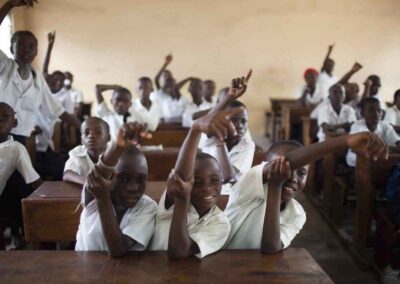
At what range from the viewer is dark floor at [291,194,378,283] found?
108 inches

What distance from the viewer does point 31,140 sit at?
3.23m

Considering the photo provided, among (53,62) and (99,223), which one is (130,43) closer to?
(53,62)

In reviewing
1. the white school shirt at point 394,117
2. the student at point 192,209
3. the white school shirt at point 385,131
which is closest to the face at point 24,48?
the student at point 192,209

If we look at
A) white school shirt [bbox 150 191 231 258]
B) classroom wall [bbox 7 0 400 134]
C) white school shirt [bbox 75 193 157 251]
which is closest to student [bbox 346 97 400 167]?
white school shirt [bbox 150 191 231 258]

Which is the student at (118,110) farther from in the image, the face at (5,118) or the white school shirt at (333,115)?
the white school shirt at (333,115)

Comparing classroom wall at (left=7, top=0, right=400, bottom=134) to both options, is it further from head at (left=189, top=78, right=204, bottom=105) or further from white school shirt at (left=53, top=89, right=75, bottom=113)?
head at (left=189, top=78, right=204, bottom=105)

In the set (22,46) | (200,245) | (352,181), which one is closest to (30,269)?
(200,245)

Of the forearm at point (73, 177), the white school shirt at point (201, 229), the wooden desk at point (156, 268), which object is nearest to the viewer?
the wooden desk at point (156, 268)

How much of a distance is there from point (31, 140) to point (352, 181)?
2688 millimetres

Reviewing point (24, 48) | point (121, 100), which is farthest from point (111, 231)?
point (121, 100)

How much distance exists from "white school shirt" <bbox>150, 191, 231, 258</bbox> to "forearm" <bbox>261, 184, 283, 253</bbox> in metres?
0.13

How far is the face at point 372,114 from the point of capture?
3.60 metres

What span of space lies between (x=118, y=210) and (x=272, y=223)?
1.77ft

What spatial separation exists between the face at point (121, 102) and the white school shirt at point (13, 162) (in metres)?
1.18
